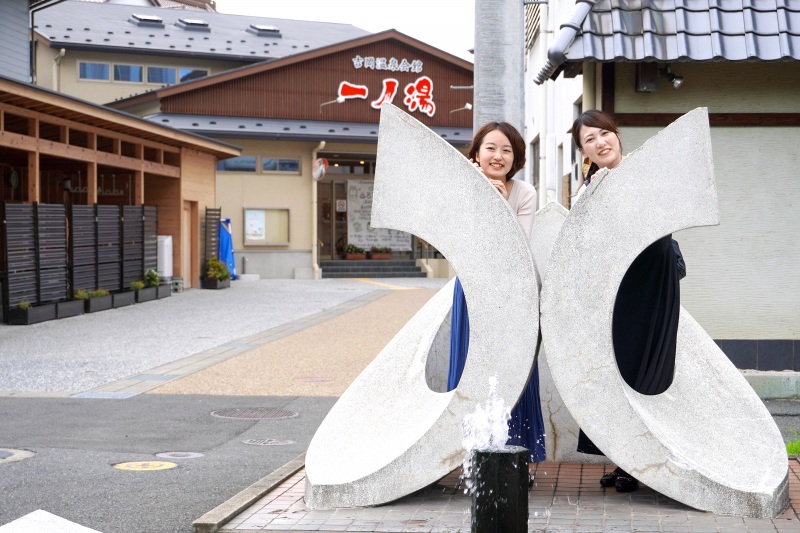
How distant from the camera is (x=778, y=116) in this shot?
383 inches

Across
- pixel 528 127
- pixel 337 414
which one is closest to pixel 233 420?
pixel 337 414

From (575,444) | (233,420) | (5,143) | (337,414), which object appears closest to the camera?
(337,414)

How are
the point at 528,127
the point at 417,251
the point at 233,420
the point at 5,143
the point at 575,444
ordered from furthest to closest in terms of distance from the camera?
the point at 417,251
the point at 528,127
the point at 5,143
the point at 233,420
the point at 575,444

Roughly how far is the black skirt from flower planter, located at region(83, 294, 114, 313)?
15.8 m

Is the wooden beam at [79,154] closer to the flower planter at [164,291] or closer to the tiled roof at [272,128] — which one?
the flower planter at [164,291]

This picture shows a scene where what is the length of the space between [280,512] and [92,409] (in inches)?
190

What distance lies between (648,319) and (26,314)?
46.2 feet

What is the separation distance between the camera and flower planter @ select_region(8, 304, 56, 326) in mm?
17703

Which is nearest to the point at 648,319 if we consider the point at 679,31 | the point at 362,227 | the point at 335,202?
the point at 679,31

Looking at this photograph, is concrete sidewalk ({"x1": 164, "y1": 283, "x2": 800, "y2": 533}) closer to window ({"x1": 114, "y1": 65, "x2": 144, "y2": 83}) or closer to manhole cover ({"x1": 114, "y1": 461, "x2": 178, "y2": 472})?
manhole cover ({"x1": 114, "y1": 461, "x2": 178, "y2": 472})

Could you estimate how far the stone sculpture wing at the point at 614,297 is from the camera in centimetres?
521

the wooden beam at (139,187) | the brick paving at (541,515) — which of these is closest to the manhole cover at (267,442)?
the brick paving at (541,515)

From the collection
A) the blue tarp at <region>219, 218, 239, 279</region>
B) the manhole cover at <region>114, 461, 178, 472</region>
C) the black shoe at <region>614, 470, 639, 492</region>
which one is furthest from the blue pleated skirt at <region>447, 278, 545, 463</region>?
the blue tarp at <region>219, 218, 239, 279</region>

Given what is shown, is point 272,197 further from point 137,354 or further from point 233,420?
point 233,420
